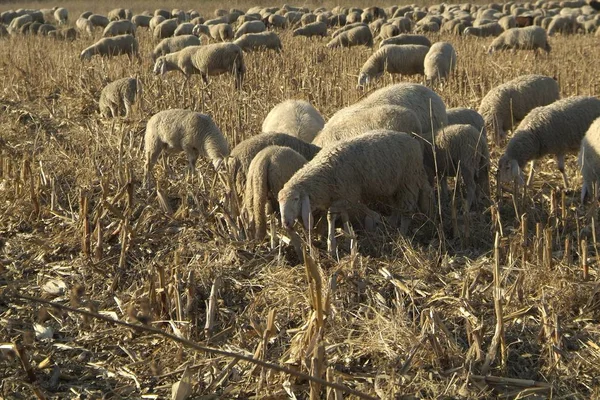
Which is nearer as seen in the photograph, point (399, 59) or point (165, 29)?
point (399, 59)

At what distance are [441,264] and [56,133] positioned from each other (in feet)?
19.1

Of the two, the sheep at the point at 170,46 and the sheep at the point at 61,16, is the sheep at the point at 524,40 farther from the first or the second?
the sheep at the point at 61,16

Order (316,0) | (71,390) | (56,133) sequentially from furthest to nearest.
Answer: (316,0) → (56,133) → (71,390)

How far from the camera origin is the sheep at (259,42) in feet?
59.0

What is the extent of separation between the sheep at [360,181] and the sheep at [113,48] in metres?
12.6

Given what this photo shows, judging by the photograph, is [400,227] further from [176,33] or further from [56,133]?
[176,33]

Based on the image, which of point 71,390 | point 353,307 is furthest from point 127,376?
point 353,307

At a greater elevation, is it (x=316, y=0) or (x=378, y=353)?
(x=378, y=353)

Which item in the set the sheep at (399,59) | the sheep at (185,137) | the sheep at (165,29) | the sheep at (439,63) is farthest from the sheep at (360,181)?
the sheep at (165,29)

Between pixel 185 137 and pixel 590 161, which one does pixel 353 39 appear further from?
pixel 590 161

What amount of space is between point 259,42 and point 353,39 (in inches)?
129

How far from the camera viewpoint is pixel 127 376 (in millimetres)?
4184

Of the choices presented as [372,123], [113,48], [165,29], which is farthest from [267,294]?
[165,29]

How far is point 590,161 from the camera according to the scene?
21.0 feet
